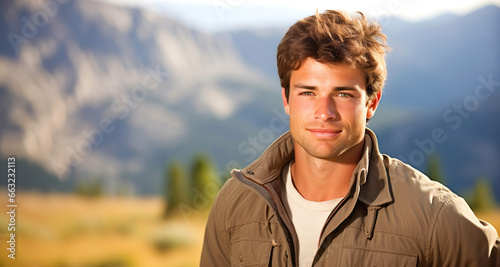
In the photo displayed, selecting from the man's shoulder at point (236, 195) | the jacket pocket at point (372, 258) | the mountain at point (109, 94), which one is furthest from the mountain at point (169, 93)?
the jacket pocket at point (372, 258)

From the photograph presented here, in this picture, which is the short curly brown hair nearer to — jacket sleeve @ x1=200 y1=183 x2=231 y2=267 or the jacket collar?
the jacket collar

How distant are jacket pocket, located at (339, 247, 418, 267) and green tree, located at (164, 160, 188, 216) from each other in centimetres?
246

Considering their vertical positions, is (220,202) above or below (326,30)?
below

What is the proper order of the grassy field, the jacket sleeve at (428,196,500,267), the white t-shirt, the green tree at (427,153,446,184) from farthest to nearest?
the green tree at (427,153,446,184), the grassy field, the white t-shirt, the jacket sleeve at (428,196,500,267)

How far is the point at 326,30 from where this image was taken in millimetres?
1360

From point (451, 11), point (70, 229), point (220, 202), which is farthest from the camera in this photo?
point (451, 11)

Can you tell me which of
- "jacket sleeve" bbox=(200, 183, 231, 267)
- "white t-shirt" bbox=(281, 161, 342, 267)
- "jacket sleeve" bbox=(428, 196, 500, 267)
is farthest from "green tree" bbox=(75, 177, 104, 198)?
"jacket sleeve" bbox=(428, 196, 500, 267)

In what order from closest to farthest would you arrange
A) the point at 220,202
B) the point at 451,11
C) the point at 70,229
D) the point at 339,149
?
1. the point at 339,149
2. the point at 220,202
3. the point at 70,229
4. the point at 451,11

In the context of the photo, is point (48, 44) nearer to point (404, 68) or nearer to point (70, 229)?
point (70, 229)

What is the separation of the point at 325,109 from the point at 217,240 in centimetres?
48

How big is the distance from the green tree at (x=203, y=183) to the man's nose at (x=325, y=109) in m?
2.40

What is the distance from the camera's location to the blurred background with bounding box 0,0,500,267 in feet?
11.7

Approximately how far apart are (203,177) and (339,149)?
2.39 meters

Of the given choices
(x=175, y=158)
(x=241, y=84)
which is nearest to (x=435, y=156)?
(x=241, y=84)
